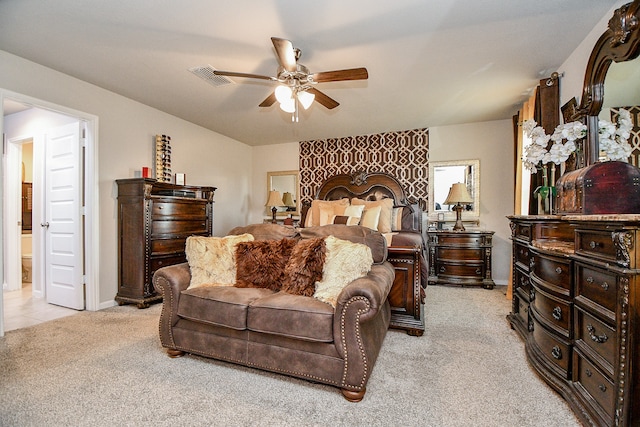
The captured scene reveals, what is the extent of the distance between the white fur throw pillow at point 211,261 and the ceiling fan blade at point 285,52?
5.11 ft

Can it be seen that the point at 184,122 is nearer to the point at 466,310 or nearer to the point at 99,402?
the point at 99,402

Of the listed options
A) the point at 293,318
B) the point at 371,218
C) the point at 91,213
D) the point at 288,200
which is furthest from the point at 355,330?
the point at 288,200

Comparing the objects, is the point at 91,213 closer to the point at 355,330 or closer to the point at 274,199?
the point at 274,199

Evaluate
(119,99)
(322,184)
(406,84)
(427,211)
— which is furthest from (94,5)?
(427,211)

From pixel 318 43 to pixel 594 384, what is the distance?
2.95m

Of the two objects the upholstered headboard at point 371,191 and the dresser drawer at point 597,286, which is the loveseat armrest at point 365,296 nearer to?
the dresser drawer at point 597,286

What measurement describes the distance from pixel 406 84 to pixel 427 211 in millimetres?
2403

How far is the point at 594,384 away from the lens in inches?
60.5

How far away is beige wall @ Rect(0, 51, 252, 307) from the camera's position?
9.93ft

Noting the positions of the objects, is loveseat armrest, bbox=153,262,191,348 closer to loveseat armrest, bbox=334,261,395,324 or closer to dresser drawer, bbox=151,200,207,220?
loveseat armrest, bbox=334,261,395,324

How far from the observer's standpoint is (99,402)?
179 centimetres

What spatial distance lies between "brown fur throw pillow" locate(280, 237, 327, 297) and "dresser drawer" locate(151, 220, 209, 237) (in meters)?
2.22

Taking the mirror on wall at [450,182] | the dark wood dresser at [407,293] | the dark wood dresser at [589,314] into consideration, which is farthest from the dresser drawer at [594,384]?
the mirror on wall at [450,182]

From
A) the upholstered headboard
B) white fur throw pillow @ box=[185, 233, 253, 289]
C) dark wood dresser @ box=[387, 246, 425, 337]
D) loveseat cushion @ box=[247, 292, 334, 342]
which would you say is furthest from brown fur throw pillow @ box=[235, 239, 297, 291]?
the upholstered headboard
